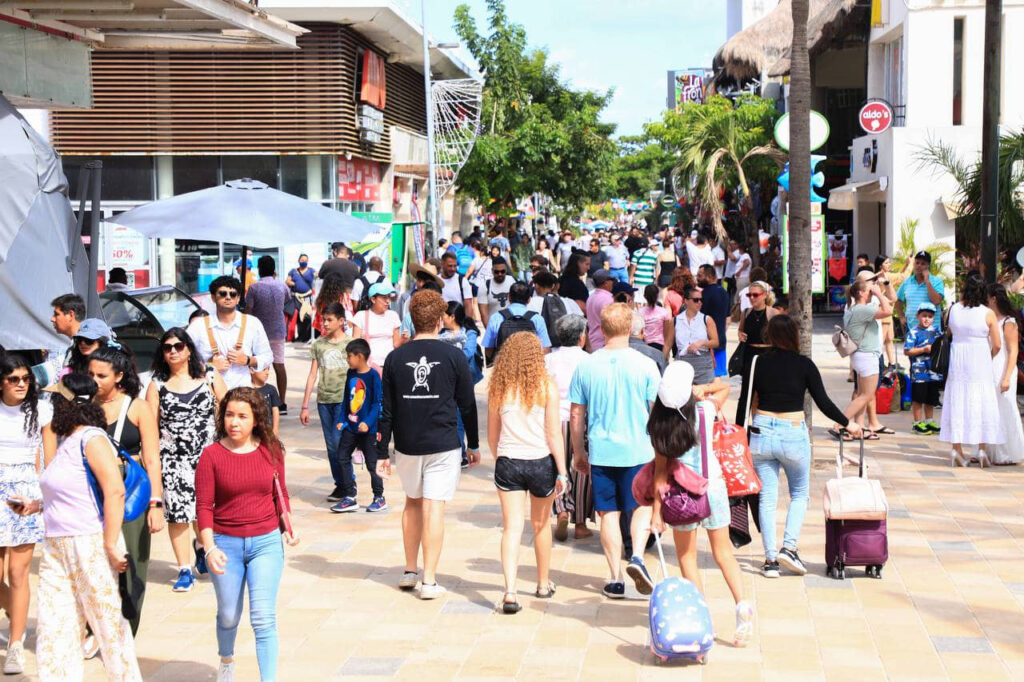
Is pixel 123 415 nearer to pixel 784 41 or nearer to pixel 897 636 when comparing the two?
pixel 897 636

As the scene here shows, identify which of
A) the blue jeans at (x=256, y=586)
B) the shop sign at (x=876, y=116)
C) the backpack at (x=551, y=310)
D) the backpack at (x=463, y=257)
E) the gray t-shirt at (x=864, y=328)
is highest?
the shop sign at (x=876, y=116)

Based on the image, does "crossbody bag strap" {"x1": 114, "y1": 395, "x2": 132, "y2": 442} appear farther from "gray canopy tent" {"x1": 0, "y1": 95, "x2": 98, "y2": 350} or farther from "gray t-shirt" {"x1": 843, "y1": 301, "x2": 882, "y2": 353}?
"gray t-shirt" {"x1": 843, "y1": 301, "x2": 882, "y2": 353}

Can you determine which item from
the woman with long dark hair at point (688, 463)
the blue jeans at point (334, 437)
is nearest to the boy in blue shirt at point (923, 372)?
the blue jeans at point (334, 437)

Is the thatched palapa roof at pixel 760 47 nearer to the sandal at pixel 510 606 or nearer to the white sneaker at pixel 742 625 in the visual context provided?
the sandal at pixel 510 606

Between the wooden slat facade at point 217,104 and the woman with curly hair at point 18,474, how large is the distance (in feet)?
72.4

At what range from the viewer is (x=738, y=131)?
31.6m

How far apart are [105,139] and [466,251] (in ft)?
29.4

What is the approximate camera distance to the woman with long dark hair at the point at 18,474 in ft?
20.0

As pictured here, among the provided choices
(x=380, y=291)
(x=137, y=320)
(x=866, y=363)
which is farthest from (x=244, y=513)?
(x=866, y=363)

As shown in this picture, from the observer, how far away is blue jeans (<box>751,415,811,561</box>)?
7668mm

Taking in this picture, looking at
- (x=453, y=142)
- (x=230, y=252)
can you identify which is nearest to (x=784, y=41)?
(x=453, y=142)

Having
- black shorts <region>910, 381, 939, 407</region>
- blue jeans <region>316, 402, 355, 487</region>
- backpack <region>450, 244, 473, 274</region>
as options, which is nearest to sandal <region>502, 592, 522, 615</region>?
blue jeans <region>316, 402, 355, 487</region>

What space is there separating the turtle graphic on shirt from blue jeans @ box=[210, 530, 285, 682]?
6.21 feet

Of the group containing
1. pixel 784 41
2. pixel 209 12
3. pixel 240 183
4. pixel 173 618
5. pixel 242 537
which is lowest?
pixel 173 618
